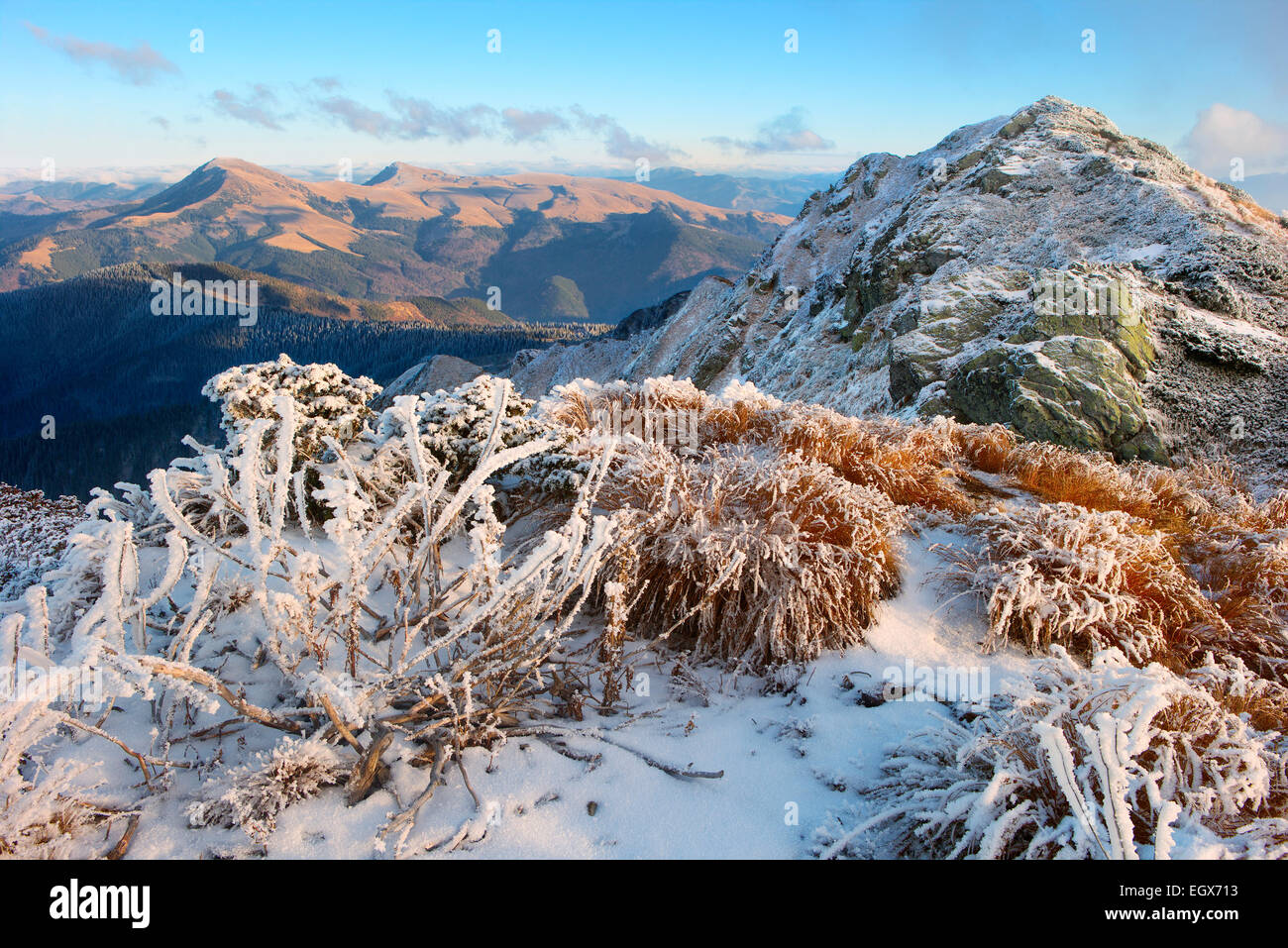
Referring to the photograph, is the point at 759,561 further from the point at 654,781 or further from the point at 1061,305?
the point at 1061,305

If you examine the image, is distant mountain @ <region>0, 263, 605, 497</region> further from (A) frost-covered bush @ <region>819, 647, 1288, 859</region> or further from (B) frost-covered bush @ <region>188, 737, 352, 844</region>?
(A) frost-covered bush @ <region>819, 647, 1288, 859</region>

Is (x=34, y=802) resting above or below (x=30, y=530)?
above

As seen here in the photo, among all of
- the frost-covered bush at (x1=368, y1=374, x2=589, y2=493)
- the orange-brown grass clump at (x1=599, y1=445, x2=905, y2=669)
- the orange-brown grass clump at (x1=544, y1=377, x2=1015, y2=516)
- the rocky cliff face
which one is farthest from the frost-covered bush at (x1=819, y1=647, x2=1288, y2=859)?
the rocky cliff face

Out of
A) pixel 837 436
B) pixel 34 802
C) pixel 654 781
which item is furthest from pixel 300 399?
pixel 837 436

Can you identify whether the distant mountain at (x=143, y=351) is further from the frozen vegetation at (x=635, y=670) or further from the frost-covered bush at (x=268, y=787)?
the frost-covered bush at (x=268, y=787)

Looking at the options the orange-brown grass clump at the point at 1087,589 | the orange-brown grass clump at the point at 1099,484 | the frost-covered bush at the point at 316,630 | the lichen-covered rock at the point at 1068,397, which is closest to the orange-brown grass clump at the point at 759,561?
the orange-brown grass clump at the point at 1087,589
